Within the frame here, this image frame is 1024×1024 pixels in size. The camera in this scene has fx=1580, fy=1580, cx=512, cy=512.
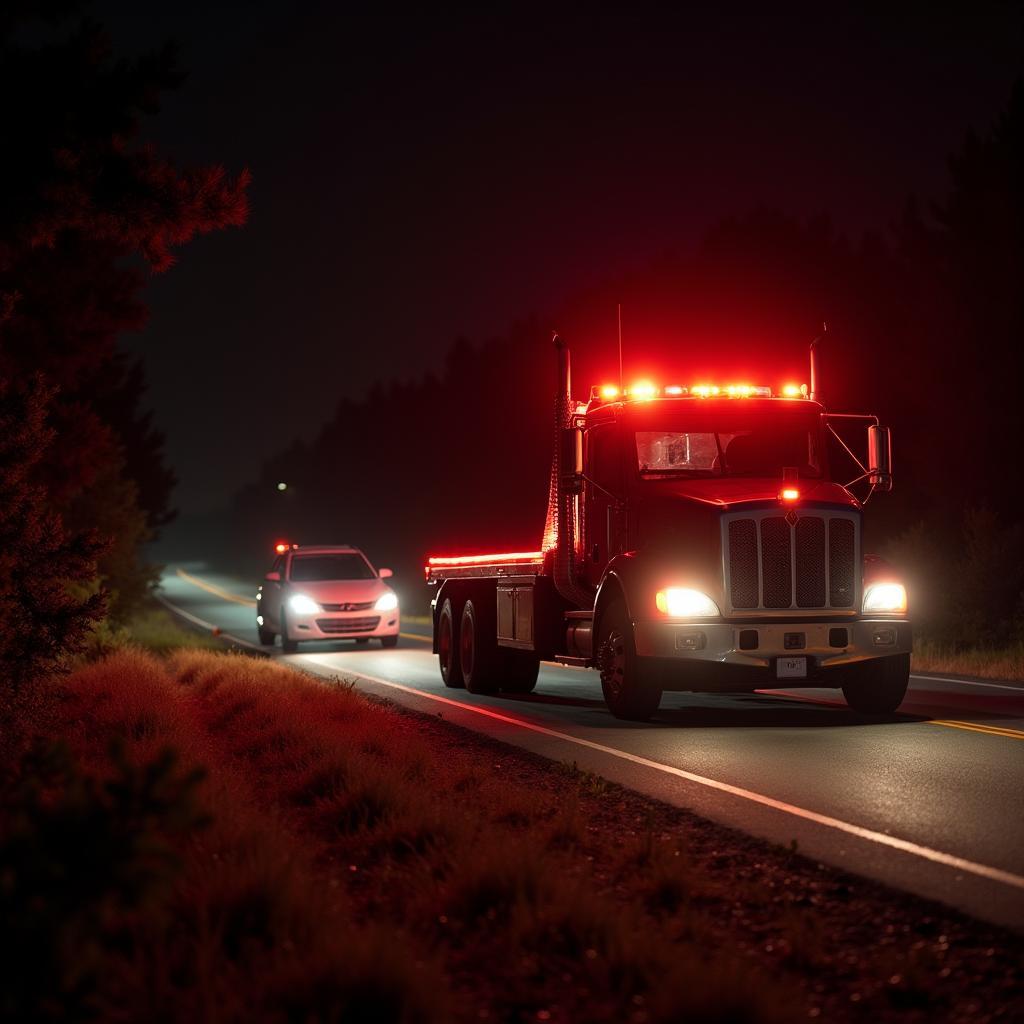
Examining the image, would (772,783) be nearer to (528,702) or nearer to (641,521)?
(641,521)

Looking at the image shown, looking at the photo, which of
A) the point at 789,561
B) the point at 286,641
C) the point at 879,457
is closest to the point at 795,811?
the point at 789,561

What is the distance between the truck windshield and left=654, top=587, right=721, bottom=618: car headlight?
5.15ft

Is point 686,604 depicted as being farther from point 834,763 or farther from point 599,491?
point 834,763

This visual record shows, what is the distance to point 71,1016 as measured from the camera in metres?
4.35

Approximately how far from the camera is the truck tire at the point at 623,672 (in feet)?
48.0

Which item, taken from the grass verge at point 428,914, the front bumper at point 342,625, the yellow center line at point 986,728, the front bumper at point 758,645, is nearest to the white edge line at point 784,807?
the grass verge at point 428,914

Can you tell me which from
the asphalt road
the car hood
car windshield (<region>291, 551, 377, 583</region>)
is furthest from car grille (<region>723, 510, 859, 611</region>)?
car windshield (<region>291, 551, 377, 583</region>)

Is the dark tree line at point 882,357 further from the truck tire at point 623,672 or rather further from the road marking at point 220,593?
the road marking at point 220,593

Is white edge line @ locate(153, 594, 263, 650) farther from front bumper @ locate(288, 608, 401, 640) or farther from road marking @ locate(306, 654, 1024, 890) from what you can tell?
road marking @ locate(306, 654, 1024, 890)

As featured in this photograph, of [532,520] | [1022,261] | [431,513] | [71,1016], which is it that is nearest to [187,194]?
[71,1016]

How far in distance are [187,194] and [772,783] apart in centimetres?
597

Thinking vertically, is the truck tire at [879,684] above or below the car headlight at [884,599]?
below

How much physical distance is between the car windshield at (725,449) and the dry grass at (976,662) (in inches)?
267

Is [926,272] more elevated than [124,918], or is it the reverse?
[926,272]
